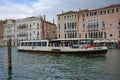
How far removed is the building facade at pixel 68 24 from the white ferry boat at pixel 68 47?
22299mm

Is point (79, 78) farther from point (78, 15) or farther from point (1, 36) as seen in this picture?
point (1, 36)

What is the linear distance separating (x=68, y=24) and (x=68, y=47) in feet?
99.9

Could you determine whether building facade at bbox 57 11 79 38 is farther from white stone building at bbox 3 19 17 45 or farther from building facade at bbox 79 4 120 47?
white stone building at bbox 3 19 17 45

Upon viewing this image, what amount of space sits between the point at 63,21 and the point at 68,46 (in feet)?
102

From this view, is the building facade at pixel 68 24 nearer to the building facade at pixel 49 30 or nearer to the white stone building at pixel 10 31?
the building facade at pixel 49 30

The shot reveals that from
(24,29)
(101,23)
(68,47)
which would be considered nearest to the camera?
(68,47)

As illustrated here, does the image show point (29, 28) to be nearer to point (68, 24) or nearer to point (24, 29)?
point (24, 29)

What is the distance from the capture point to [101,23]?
184 ft

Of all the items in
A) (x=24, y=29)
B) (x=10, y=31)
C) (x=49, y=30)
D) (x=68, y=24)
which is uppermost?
(x=68, y=24)

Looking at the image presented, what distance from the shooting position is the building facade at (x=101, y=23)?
174 feet

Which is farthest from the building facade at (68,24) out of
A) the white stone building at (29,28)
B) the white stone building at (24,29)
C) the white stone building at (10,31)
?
the white stone building at (10,31)

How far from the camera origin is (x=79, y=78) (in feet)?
47.1

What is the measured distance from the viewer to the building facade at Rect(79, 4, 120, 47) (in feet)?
174

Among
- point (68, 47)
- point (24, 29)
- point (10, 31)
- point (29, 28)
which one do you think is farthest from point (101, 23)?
point (10, 31)
